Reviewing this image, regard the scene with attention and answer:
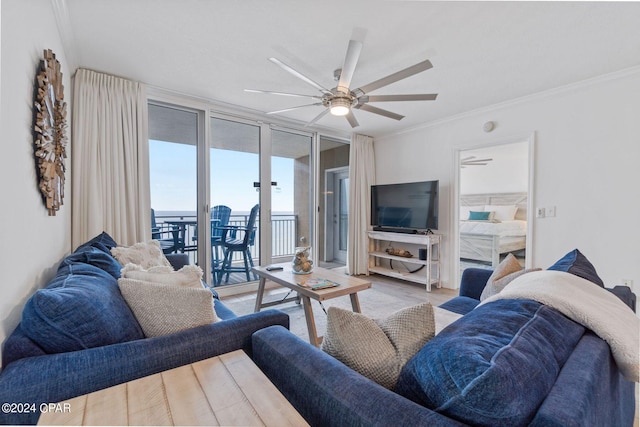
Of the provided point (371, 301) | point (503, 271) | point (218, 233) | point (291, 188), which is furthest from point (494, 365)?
point (291, 188)

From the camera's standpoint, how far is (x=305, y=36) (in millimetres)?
2018

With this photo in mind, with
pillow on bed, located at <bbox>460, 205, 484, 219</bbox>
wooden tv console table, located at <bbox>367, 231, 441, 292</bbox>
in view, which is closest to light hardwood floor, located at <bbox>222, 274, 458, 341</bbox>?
wooden tv console table, located at <bbox>367, 231, 441, 292</bbox>

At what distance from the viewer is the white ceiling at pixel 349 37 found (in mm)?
1743

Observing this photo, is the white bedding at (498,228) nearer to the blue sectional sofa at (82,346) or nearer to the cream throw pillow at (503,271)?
the cream throw pillow at (503,271)

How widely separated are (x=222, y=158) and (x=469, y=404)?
351cm

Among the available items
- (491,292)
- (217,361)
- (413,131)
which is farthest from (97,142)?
(413,131)

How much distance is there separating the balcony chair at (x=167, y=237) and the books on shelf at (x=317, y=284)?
190cm

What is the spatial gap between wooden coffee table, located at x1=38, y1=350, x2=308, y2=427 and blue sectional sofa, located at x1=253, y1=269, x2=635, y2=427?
0.35 ft

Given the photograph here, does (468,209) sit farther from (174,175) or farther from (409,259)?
(174,175)

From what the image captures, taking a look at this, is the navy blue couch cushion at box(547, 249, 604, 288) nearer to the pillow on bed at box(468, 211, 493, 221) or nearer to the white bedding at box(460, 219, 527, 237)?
the white bedding at box(460, 219, 527, 237)

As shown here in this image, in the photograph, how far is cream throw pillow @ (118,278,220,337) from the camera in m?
1.14

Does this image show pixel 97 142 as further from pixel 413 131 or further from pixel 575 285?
pixel 413 131

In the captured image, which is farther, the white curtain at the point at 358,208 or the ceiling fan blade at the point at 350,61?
the white curtain at the point at 358,208

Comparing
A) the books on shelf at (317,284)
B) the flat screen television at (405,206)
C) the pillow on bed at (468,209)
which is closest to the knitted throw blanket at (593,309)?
the books on shelf at (317,284)
